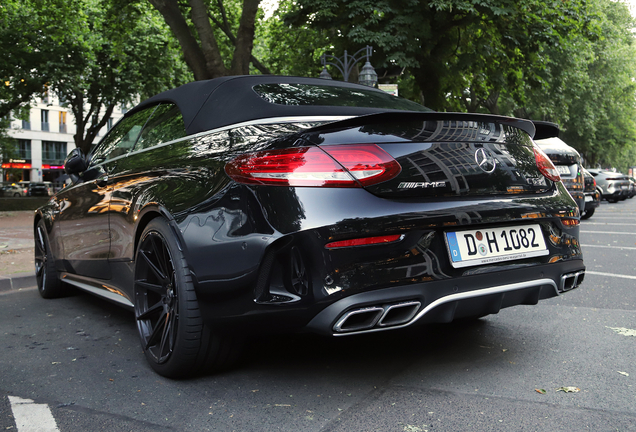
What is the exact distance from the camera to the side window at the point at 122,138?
418 cm

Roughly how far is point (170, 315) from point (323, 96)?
1364 millimetres

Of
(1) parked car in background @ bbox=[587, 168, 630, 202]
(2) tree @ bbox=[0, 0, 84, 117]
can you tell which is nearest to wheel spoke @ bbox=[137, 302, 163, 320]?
(2) tree @ bbox=[0, 0, 84, 117]

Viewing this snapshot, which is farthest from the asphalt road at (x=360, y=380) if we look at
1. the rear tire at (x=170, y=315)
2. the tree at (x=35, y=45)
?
the tree at (x=35, y=45)

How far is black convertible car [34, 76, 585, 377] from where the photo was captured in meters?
2.61

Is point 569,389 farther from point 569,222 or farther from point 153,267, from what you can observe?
point 153,267

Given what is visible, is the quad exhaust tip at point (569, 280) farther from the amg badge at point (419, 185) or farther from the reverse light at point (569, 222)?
the amg badge at point (419, 185)

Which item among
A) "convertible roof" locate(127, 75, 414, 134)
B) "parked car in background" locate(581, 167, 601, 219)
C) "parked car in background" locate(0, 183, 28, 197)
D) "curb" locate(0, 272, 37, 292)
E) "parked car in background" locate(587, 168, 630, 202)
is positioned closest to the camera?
"convertible roof" locate(127, 75, 414, 134)

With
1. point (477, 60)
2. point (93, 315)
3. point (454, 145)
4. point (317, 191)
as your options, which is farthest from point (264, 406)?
point (477, 60)

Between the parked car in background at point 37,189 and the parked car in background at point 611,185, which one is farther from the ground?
the parked car in background at point 611,185

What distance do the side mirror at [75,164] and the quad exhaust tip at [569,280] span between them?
3.33 meters

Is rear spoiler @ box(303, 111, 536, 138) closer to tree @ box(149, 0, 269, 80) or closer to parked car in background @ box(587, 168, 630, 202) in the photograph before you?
tree @ box(149, 0, 269, 80)

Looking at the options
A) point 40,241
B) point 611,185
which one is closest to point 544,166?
point 40,241

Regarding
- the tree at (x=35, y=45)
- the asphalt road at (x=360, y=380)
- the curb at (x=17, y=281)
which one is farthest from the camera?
the tree at (x=35, y=45)

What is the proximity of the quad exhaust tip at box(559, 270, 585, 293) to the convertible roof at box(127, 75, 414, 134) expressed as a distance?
124 cm
